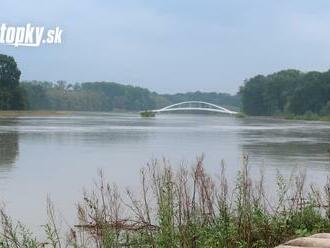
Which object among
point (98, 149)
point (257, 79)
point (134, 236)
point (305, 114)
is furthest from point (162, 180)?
point (257, 79)

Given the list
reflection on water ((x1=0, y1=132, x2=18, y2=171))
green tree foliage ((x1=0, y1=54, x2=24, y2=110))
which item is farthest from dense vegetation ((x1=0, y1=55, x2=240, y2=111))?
reflection on water ((x1=0, y1=132, x2=18, y2=171))

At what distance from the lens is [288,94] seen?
131 meters

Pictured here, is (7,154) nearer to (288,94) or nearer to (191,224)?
(191,224)

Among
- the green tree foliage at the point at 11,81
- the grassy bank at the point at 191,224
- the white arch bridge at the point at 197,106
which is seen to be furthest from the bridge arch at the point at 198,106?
the grassy bank at the point at 191,224

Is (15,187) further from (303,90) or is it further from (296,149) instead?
(303,90)

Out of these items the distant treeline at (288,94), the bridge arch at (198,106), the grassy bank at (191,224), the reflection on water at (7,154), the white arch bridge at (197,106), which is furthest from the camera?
the bridge arch at (198,106)

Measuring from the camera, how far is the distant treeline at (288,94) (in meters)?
116

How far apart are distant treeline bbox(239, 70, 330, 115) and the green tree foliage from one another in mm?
55972

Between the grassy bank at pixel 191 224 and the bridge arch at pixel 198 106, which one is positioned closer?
the grassy bank at pixel 191 224

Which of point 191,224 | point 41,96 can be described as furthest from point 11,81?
point 191,224

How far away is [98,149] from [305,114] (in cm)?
9717

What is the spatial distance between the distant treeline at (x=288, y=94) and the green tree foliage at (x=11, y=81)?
184ft

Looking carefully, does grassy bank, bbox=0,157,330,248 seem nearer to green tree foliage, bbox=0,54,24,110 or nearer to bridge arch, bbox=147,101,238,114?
green tree foliage, bbox=0,54,24,110

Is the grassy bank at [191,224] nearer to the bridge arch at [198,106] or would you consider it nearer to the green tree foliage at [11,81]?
the green tree foliage at [11,81]
